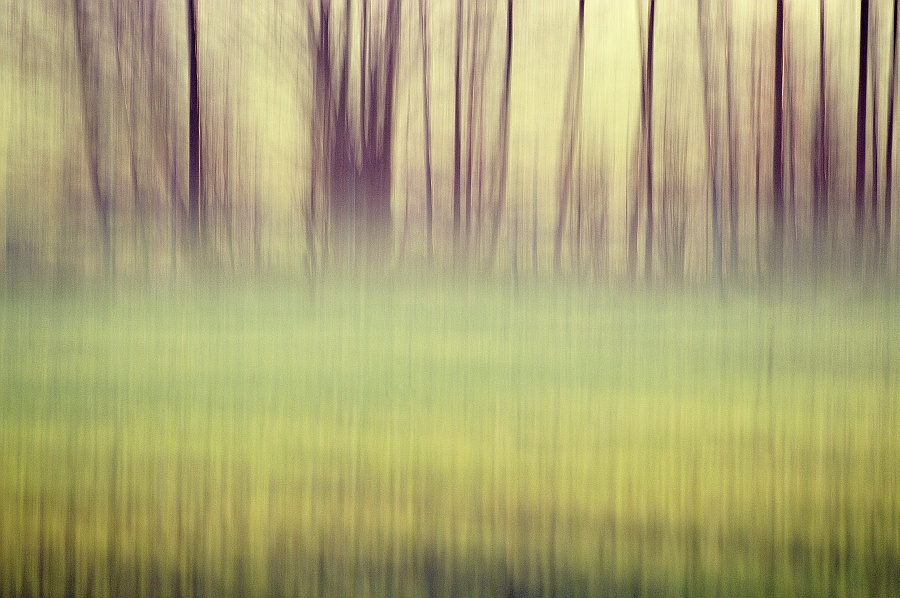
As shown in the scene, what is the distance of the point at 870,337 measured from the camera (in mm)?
713

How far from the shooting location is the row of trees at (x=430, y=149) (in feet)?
2.35

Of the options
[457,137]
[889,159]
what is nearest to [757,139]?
[889,159]

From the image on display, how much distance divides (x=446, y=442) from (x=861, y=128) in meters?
0.53

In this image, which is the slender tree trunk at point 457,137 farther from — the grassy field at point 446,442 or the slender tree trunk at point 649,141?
the slender tree trunk at point 649,141

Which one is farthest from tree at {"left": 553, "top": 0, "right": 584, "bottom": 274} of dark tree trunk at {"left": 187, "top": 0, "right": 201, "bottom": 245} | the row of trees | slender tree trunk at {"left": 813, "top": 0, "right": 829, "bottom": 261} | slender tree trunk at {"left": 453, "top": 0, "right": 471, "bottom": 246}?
dark tree trunk at {"left": 187, "top": 0, "right": 201, "bottom": 245}

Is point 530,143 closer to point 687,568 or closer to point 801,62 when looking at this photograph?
point 801,62

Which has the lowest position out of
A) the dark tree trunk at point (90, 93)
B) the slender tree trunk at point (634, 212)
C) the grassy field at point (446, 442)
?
the grassy field at point (446, 442)

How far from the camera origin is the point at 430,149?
73 centimetres

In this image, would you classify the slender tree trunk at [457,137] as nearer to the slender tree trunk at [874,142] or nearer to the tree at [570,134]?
the tree at [570,134]

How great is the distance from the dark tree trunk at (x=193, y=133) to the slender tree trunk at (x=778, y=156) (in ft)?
1.93

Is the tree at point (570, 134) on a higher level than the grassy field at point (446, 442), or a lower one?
higher

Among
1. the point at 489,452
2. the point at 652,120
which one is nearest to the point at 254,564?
the point at 489,452

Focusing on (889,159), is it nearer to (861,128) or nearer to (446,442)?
(861,128)

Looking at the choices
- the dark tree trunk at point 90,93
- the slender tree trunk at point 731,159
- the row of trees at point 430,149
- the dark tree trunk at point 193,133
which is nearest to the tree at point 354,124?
the row of trees at point 430,149
